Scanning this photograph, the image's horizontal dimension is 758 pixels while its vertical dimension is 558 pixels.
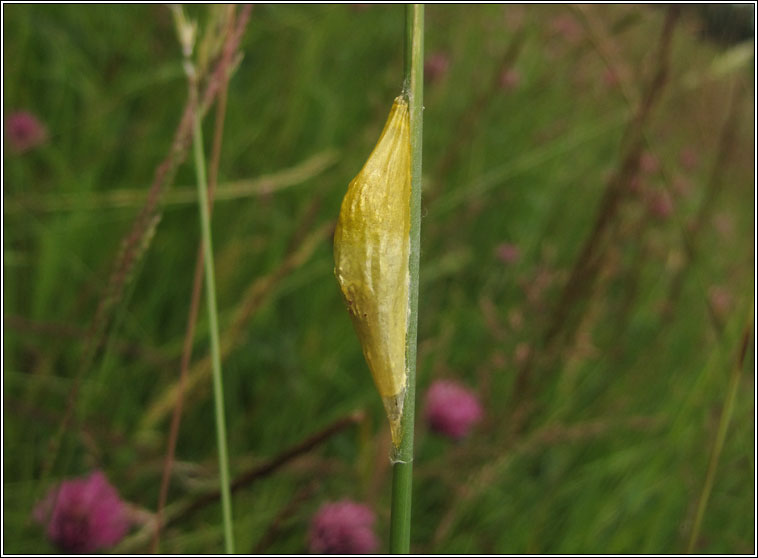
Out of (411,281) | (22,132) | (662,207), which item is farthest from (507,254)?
(411,281)

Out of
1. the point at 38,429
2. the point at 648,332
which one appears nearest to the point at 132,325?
the point at 38,429

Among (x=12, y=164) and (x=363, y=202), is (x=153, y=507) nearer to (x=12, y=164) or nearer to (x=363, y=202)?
(x=12, y=164)

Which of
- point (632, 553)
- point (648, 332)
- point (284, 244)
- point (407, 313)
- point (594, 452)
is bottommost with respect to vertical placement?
point (632, 553)

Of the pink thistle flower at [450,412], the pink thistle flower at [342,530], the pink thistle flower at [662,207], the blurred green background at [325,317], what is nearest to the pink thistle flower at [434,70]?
the blurred green background at [325,317]

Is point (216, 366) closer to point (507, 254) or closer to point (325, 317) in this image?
point (325, 317)

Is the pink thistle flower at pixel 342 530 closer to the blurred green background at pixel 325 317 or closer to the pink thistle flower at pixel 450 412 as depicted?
the blurred green background at pixel 325 317

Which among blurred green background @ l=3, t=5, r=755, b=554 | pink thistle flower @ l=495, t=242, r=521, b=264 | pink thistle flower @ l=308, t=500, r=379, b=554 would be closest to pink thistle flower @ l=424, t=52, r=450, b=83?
blurred green background @ l=3, t=5, r=755, b=554
